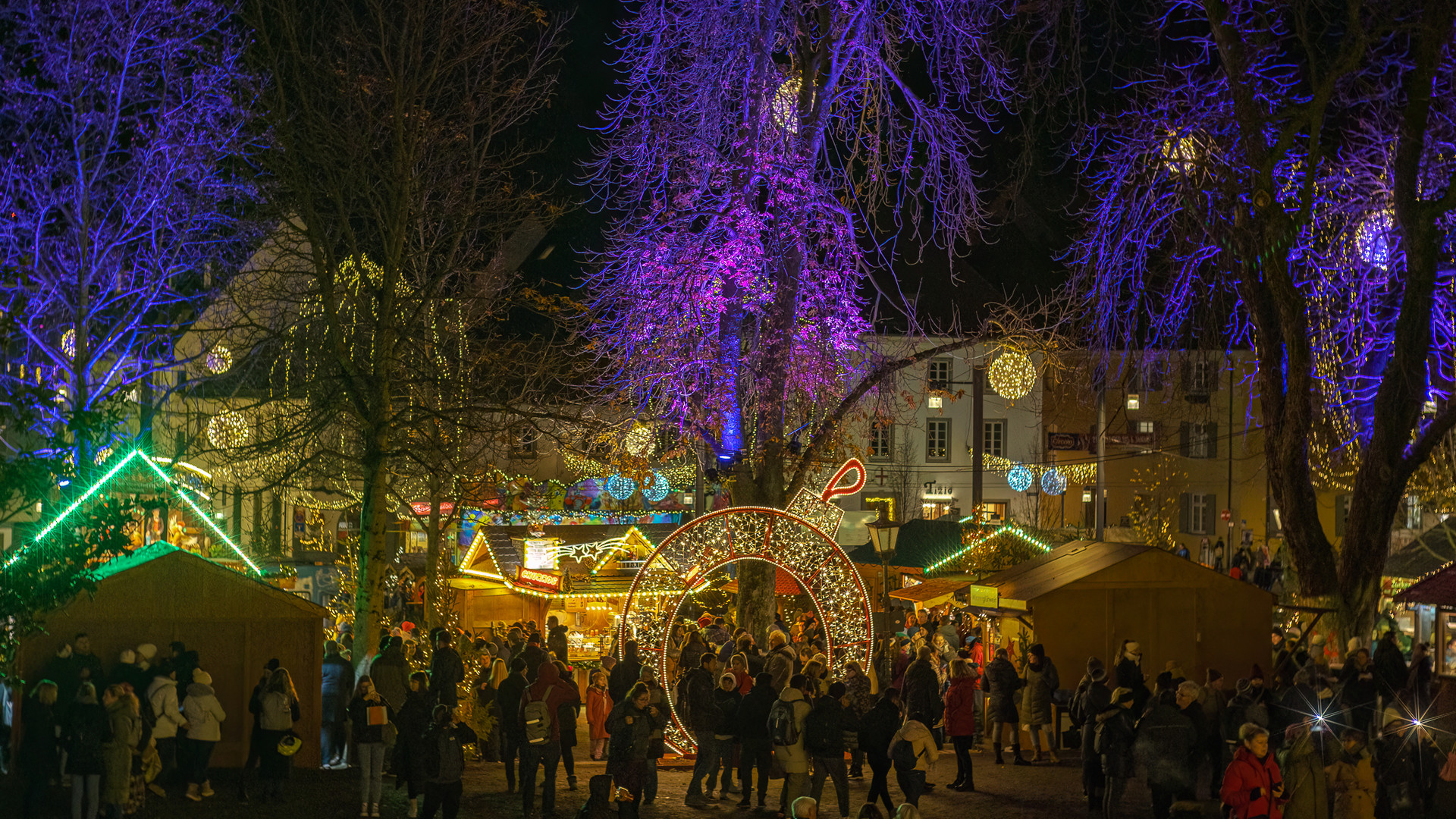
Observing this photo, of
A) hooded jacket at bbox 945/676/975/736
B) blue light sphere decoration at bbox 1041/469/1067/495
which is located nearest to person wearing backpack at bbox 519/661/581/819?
hooded jacket at bbox 945/676/975/736

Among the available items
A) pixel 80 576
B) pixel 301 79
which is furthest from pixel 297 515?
pixel 80 576

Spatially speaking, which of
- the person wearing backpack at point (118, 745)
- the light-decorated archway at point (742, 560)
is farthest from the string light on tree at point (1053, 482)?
the person wearing backpack at point (118, 745)

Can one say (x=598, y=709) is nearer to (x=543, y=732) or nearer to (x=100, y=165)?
(x=543, y=732)

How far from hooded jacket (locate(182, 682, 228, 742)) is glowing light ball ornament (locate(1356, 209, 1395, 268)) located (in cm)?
1485

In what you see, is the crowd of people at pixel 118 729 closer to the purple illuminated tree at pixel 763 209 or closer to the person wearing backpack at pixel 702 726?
the person wearing backpack at pixel 702 726

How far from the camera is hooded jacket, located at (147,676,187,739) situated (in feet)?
39.3

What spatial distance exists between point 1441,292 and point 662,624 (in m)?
10.9

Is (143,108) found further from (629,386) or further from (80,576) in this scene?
(80,576)

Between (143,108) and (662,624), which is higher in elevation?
(143,108)

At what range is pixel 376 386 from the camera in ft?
52.6

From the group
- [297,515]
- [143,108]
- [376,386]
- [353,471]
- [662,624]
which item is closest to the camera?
[662,624]

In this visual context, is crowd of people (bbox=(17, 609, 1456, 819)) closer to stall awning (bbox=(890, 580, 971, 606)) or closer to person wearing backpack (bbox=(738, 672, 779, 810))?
person wearing backpack (bbox=(738, 672, 779, 810))

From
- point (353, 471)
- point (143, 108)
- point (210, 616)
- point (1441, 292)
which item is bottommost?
point (210, 616)

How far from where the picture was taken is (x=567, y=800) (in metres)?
12.8
